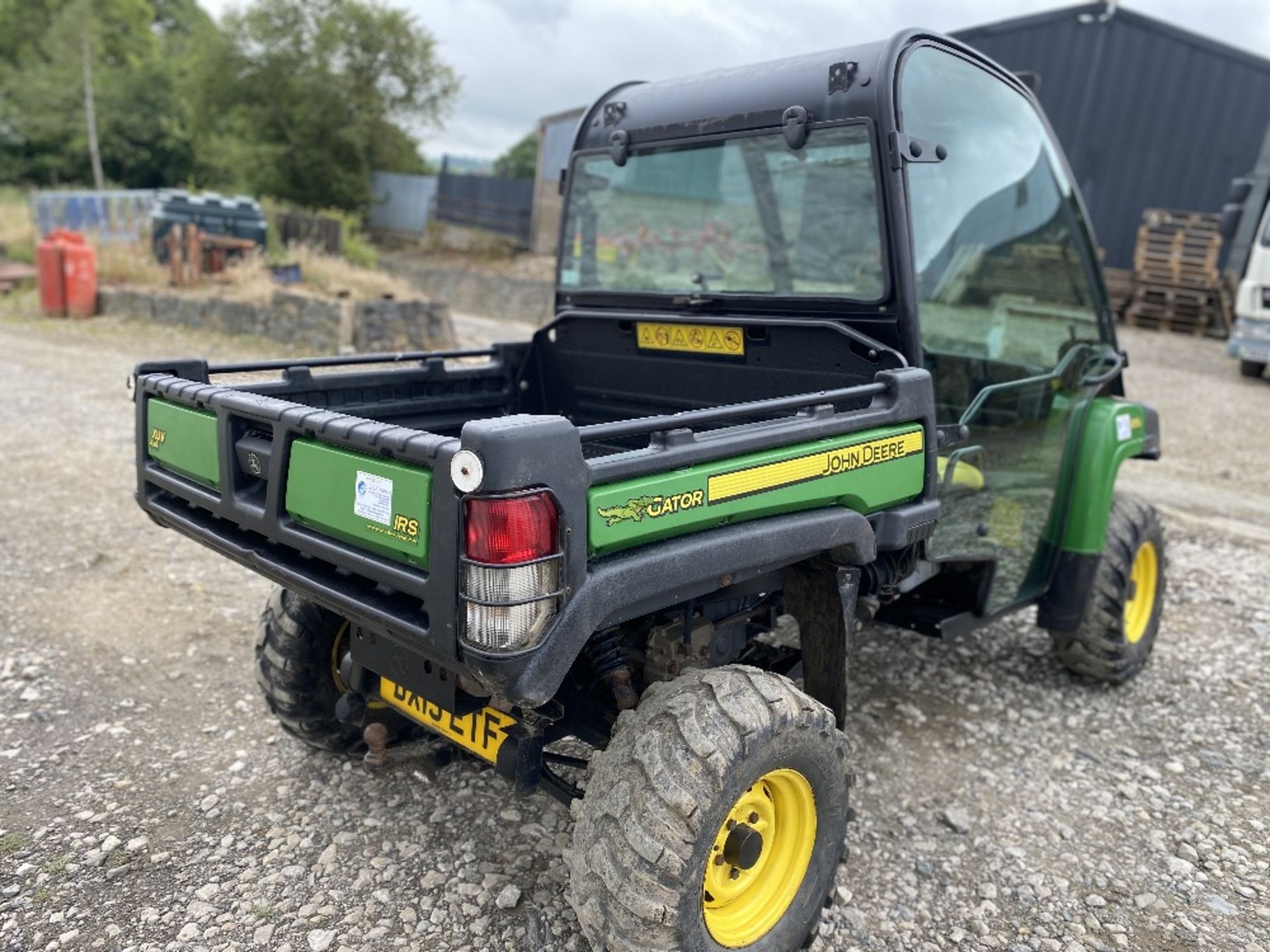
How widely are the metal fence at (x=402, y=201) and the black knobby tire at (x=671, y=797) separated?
28.5 meters

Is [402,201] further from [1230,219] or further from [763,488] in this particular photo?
[763,488]

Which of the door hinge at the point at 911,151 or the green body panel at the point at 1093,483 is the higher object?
the door hinge at the point at 911,151

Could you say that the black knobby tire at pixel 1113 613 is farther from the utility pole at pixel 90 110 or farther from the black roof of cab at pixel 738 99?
the utility pole at pixel 90 110

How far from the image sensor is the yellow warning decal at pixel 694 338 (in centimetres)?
331

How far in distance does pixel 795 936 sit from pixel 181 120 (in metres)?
39.5

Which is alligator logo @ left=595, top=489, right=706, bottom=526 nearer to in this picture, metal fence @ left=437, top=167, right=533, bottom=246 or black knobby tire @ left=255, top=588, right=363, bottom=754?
black knobby tire @ left=255, top=588, right=363, bottom=754

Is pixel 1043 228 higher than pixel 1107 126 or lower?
lower

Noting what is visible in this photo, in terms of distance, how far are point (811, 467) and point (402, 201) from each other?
2967 centimetres

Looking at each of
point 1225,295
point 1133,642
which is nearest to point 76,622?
point 1133,642

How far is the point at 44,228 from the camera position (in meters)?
19.2

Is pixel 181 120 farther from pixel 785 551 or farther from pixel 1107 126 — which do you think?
pixel 785 551

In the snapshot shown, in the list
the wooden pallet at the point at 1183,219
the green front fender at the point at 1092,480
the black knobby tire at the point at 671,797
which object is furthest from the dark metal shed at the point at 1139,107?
the black knobby tire at the point at 671,797

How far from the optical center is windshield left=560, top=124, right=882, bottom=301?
128 inches

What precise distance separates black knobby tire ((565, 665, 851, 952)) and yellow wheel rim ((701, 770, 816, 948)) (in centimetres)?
7
